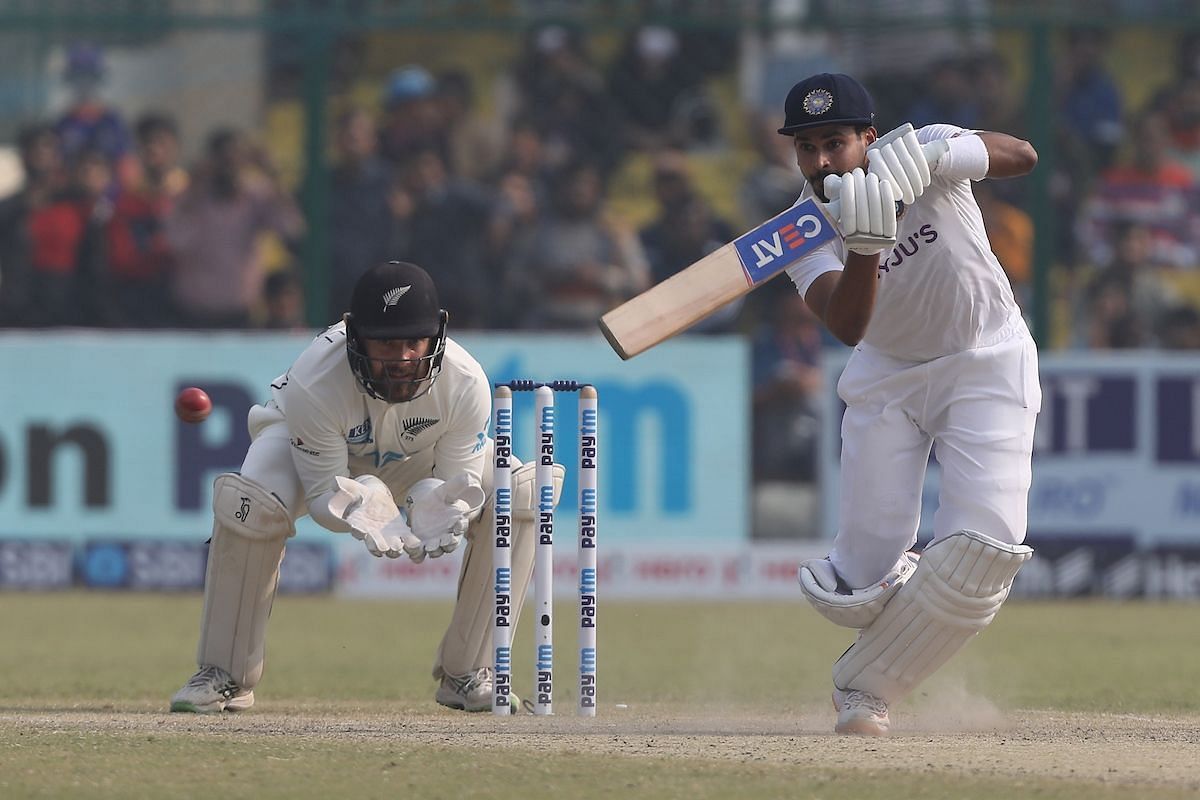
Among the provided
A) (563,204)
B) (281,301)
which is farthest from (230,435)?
(563,204)

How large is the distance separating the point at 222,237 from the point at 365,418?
6.94 metres

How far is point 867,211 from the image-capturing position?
5266mm

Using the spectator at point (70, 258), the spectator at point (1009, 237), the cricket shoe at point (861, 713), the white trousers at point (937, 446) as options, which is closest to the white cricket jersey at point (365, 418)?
the white trousers at point (937, 446)

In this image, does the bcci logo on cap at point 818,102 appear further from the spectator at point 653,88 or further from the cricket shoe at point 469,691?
the spectator at point 653,88

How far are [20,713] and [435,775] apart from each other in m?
2.09

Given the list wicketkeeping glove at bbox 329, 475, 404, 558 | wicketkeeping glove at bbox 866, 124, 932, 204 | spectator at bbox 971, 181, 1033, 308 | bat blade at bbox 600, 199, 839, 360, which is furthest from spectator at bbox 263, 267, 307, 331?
wicketkeeping glove at bbox 866, 124, 932, 204

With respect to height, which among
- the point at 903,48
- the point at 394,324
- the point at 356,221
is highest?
the point at 903,48

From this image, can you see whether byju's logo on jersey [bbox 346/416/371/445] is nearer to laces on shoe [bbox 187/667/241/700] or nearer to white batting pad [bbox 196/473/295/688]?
white batting pad [bbox 196/473/295/688]

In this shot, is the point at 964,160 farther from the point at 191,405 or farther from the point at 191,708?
the point at 191,708

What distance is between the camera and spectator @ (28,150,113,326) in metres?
12.8

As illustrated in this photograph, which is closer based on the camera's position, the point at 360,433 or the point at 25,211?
the point at 360,433

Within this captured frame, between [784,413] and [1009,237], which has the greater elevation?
[1009,237]

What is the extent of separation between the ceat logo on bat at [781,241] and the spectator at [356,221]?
7.37m

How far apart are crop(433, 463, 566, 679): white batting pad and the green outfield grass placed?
208 millimetres
